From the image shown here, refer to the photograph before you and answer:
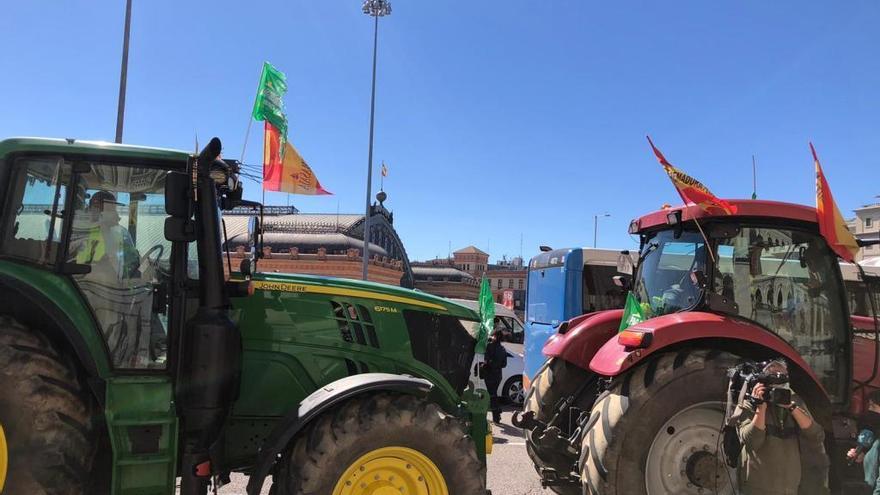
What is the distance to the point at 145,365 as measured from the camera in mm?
3402

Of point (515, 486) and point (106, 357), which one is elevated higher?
point (106, 357)

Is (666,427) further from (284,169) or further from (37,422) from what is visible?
(284,169)

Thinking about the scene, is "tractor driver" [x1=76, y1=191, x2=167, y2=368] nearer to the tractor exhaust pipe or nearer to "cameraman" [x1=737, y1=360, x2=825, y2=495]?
the tractor exhaust pipe

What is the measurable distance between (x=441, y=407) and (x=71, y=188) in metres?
2.72

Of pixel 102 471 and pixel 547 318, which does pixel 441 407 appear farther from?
pixel 547 318

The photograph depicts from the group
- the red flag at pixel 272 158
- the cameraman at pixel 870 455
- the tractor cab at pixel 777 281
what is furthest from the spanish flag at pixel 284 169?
the cameraman at pixel 870 455

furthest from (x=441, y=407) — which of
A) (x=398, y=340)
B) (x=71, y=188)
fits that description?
(x=71, y=188)

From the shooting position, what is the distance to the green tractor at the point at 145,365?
3.13 meters

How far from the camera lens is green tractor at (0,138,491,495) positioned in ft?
10.3

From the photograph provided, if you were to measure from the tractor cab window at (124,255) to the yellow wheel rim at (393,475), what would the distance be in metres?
1.38

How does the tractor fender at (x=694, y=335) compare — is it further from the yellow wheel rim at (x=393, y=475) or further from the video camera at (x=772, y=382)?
the yellow wheel rim at (x=393, y=475)

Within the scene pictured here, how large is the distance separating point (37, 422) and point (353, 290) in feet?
6.45

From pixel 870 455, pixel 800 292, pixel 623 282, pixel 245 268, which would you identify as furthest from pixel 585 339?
pixel 245 268

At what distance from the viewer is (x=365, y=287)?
4.04 metres
